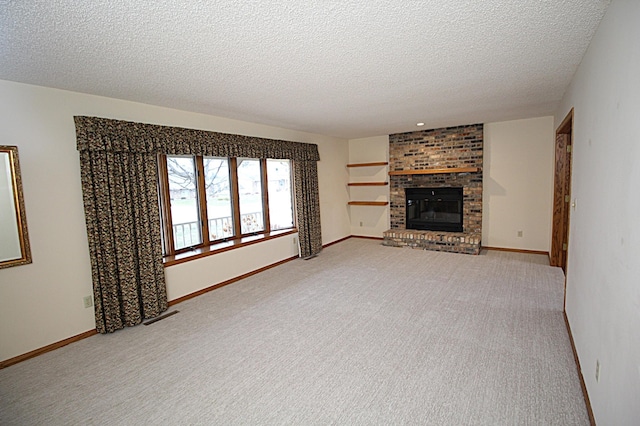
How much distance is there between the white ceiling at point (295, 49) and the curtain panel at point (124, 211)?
399mm

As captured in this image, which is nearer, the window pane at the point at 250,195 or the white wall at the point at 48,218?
the white wall at the point at 48,218

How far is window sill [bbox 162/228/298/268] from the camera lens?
387 cm

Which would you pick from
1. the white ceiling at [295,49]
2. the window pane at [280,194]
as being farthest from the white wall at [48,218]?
the window pane at [280,194]

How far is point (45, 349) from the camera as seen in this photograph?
9.24 ft

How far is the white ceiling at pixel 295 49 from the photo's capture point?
5.37 feet

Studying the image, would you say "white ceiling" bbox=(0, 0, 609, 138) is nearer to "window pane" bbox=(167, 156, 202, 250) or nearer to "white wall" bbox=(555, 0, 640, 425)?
"white wall" bbox=(555, 0, 640, 425)

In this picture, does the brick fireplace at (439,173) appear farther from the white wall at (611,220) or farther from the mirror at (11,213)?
the mirror at (11,213)

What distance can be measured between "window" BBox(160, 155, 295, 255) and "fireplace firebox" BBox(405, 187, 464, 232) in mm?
2649

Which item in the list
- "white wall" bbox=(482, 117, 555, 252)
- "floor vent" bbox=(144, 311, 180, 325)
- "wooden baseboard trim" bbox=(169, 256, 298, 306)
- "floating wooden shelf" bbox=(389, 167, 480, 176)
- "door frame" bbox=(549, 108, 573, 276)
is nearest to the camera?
"floor vent" bbox=(144, 311, 180, 325)

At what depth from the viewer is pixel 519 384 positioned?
7.02 feet

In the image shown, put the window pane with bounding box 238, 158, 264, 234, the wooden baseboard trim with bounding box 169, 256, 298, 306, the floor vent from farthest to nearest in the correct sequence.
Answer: the window pane with bounding box 238, 158, 264, 234
the wooden baseboard trim with bounding box 169, 256, 298, 306
the floor vent

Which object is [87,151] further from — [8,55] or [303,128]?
[303,128]

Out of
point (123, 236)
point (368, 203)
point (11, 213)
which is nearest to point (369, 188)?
point (368, 203)

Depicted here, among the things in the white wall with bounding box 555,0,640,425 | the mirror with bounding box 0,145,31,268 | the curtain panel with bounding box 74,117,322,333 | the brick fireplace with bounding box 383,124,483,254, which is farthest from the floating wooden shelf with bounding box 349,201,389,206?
the mirror with bounding box 0,145,31,268
